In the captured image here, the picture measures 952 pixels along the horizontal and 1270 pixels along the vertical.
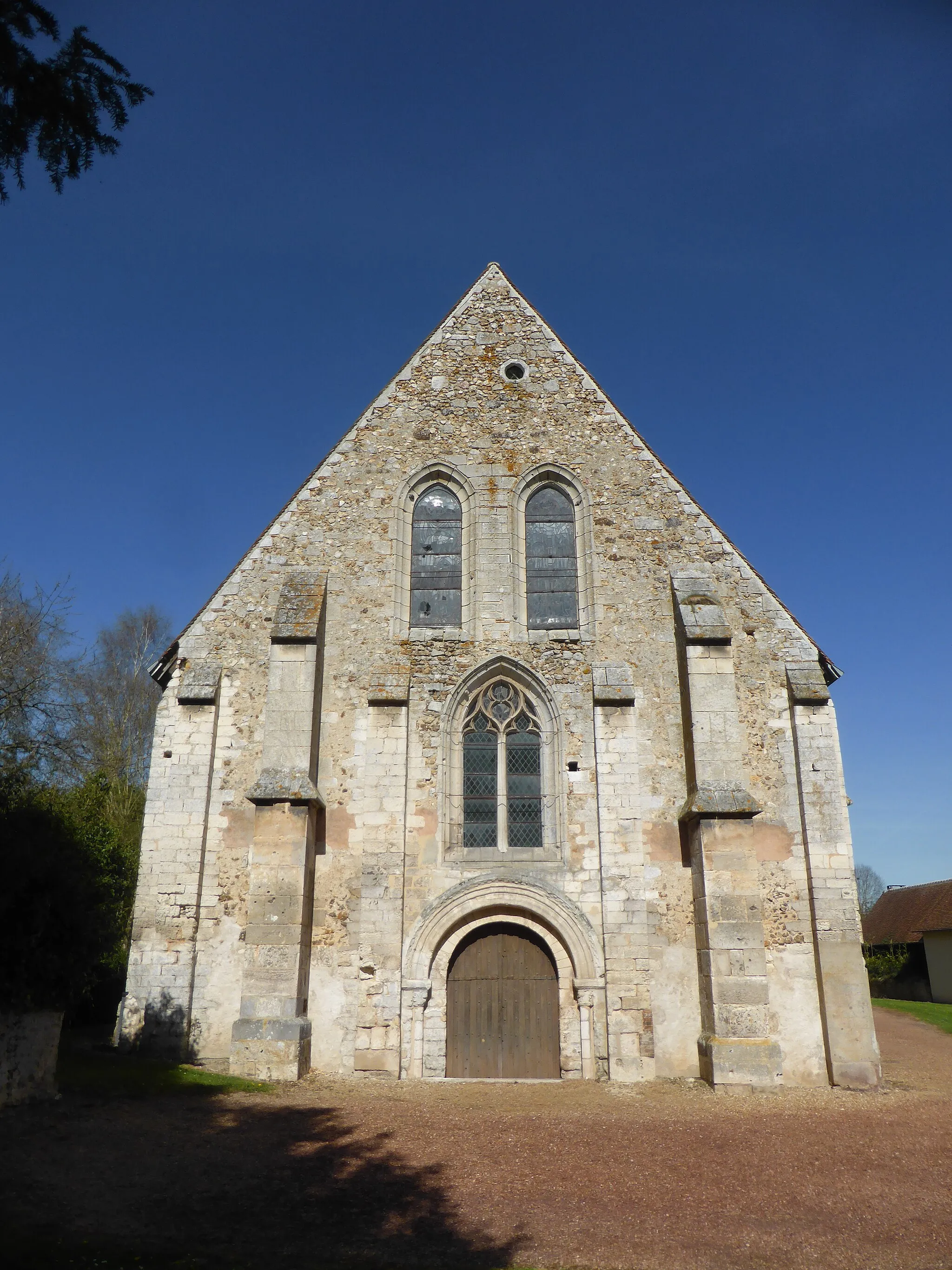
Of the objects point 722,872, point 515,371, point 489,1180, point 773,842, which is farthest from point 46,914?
point 515,371

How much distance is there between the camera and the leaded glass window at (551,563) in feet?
42.9

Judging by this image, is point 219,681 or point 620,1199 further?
point 219,681

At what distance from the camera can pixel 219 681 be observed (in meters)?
12.4

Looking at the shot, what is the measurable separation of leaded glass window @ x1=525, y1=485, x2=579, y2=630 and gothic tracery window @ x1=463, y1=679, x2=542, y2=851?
1285 mm

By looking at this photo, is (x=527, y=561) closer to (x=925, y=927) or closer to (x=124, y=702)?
(x=124, y=702)

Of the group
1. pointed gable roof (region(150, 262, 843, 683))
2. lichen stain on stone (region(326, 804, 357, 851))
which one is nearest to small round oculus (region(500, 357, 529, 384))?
pointed gable roof (region(150, 262, 843, 683))

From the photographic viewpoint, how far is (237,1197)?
6012mm

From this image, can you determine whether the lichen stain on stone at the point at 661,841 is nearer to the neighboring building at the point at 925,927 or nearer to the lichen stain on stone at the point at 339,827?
the lichen stain on stone at the point at 339,827

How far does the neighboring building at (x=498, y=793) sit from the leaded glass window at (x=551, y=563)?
0.04 meters

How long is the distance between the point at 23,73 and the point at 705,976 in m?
10.7

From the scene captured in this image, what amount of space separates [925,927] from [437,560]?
2681cm

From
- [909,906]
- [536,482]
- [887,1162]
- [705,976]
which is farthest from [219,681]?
[909,906]

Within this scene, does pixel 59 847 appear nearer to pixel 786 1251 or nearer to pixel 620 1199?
pixel 620 1199

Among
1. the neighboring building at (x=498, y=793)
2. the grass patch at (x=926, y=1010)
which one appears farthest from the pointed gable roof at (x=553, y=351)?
the grass patch at (x=926, y=1010)
